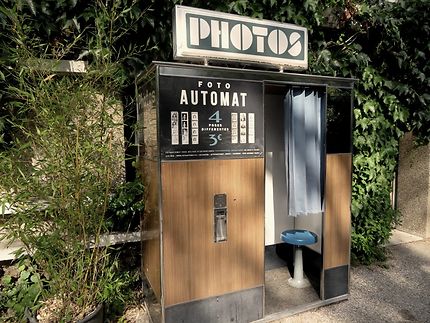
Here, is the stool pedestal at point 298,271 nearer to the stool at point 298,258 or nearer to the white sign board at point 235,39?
the stool at point 298,258

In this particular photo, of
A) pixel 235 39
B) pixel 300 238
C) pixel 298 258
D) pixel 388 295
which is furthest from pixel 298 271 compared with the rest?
pixel 235 39

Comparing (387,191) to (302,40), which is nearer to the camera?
(302,40)

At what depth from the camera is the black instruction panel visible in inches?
105

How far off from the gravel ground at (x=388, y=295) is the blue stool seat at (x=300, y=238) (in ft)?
2.60

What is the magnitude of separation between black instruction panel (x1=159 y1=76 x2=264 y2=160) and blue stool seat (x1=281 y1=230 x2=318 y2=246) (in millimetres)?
1455

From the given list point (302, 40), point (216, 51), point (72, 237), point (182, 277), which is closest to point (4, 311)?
point (72, 237)

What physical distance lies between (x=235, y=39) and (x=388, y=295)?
3.75 m

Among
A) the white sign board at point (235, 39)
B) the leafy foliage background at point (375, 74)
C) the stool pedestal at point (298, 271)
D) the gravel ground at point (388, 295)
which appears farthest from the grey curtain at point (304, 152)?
the leafy foliage background at point (375, 74)

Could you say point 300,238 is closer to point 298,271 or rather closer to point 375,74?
point 298,271

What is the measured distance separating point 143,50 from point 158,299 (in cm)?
292

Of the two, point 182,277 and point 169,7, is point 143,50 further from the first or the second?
point 182,277

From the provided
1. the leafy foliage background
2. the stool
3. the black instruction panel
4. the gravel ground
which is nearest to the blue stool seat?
the stool

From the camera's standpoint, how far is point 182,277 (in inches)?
110

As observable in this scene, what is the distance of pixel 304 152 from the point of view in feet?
11.4
